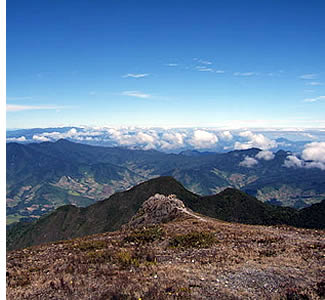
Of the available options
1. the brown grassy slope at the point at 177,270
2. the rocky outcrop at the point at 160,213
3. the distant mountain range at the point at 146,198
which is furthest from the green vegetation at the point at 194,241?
the distant mountain range at the point at 146,198

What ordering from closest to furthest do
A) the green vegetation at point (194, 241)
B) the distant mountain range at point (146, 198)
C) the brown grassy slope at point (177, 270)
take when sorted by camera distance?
the brown grassy slope at point (177, 270), the green vegetation at point (194, 241), the distant mountain range at point (146, 198)

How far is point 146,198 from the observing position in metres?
157

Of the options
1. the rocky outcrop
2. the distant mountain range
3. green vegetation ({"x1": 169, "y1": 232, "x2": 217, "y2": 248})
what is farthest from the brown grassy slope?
the distant mountain range

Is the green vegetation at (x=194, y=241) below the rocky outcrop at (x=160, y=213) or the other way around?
the other way around

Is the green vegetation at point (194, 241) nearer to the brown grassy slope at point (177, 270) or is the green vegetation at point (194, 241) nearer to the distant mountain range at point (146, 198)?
the brown grassy slope at point (177, 270)

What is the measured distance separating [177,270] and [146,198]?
143555mm

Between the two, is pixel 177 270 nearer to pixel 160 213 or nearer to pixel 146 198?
pixel 160 213

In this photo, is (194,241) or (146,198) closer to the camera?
(194,241)

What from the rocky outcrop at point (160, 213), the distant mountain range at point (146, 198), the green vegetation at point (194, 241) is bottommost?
the distant mountain range at point (146, 198)

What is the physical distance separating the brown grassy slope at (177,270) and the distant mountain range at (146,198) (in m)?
104

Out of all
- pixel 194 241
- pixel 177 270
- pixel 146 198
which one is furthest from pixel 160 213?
pixel 146 198

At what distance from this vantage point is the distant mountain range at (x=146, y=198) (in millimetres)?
120750

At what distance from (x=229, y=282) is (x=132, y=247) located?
35.9 ft
